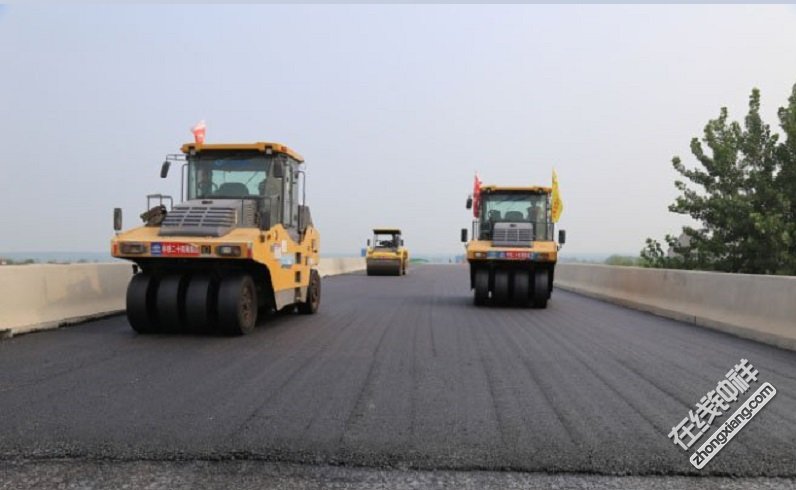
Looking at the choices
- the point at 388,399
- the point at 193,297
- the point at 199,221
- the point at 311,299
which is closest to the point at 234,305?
the point at 193,297

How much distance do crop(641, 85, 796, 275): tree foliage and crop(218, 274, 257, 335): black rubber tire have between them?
52.7 feet

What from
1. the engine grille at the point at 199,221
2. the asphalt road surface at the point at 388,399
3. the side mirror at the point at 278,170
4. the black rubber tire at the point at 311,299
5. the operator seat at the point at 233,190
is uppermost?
the side mirror at the point at 278,170

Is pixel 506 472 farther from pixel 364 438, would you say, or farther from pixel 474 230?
pixel 474 230

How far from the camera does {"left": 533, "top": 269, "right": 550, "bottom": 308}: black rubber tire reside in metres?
15.6

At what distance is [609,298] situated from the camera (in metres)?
18.3

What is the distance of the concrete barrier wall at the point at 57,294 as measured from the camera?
957 cm

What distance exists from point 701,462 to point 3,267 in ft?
30.1

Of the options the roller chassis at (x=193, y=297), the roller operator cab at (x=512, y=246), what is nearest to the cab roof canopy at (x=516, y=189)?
the roller operator cab at (x=512, y=246)

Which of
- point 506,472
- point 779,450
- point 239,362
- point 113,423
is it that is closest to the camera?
point 506,472

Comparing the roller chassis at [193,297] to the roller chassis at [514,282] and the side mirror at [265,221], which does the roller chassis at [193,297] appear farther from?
the roller chassis at [514,282]

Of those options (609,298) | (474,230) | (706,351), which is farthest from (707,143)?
(706,351)

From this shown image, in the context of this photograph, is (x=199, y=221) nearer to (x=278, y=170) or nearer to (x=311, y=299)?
(x=278, y=170)

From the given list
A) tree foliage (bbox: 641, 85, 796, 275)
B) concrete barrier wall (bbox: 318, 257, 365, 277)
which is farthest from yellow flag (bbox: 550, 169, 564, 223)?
concrete barrier wall (bbox: 318, 257, 365, 277)

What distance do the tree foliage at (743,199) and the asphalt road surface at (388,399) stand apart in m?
11.9
